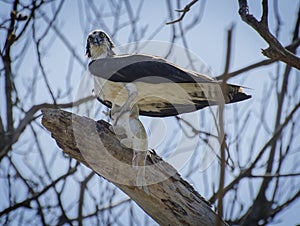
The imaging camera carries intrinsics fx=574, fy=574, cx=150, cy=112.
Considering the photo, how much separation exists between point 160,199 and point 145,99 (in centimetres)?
86

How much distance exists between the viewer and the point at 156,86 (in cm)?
377

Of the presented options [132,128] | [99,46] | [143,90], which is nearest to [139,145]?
[132,128]

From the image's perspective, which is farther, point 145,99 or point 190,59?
point 190,59

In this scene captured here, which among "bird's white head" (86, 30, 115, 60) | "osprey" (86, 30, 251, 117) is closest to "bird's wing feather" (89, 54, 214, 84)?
"osprey" (86, 30, 251, 117)

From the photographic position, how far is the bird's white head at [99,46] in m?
4.38

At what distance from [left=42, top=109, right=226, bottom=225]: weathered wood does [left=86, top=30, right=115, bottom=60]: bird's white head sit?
0.94 metres

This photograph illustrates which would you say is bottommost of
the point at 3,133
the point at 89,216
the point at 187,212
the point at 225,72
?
the point at 225,72

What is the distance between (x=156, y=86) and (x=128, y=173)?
0.63 metres

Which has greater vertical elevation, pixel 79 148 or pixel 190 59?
pixel 190 59

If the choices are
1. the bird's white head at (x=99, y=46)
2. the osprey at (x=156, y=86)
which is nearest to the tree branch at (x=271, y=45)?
the osprey at (x=156, y=86)

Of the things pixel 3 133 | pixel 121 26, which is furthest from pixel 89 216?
pixel 121 26

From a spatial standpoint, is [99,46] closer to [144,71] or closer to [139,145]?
[144,71]

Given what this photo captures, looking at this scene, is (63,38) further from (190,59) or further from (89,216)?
(89,216)

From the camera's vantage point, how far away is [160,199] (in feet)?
11.1
